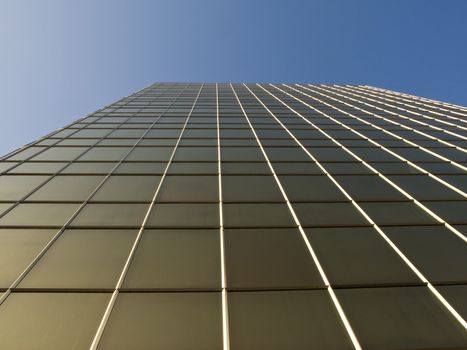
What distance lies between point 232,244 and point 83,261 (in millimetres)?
3489

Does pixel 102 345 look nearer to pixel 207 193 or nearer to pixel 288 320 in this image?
pixel 288 320

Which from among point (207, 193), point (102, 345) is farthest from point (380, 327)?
point (207, 193)

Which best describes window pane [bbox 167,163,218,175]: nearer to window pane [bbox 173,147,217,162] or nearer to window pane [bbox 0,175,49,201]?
window pane [bbox 173,147,217,162]

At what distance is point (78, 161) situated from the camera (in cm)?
1478

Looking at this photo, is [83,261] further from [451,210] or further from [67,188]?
[451,210]

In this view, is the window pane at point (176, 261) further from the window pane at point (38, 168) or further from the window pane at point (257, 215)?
the window pane at point (38, 168)

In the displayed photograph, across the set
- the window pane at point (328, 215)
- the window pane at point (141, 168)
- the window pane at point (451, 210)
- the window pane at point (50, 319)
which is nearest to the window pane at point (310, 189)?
the window pane at point (328, 215)

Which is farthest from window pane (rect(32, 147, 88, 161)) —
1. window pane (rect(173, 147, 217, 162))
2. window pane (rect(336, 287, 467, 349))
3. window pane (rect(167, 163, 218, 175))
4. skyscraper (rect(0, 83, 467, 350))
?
window pane (rect(336, 287, 467, 349))

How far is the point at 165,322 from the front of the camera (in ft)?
21.2

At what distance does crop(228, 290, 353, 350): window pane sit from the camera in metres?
→ 6.14

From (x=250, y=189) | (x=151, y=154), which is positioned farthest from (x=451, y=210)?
(x=151, y=154)

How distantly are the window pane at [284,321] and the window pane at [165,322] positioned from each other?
1.24ft

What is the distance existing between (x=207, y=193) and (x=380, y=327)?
22.1 feet

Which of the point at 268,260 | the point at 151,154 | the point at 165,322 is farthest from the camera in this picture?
the point at 151,154
